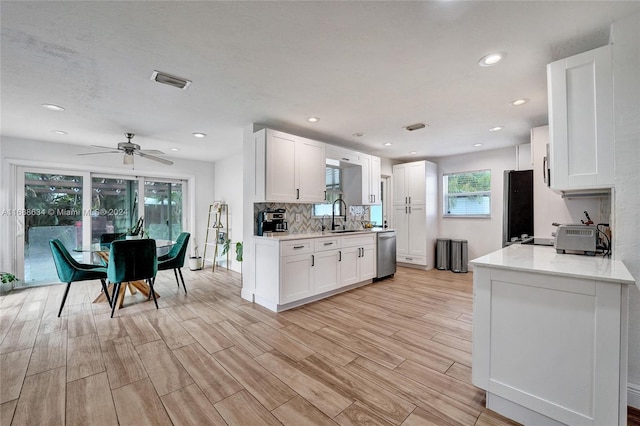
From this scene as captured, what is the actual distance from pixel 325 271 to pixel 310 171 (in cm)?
Answer: 150

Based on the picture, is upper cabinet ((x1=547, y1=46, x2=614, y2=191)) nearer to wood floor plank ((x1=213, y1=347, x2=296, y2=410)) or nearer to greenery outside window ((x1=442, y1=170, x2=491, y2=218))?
wood floor plank ((x1=213, y1=347, x2=296, y2=410))

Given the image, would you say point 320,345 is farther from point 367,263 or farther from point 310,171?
point 310,171

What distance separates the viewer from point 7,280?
4.05 m

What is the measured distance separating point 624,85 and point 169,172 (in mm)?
6690

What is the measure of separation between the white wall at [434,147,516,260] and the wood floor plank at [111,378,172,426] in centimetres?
573

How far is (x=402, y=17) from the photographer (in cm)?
166

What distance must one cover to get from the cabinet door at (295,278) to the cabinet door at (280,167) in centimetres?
86

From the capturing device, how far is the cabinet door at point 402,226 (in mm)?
5957

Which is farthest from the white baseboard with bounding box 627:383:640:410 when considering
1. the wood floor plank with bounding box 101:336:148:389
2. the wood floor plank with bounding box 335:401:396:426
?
the wood floor plank with bounding box 101:336:148:389

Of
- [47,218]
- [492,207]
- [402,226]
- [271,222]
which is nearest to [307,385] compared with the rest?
[271,222]

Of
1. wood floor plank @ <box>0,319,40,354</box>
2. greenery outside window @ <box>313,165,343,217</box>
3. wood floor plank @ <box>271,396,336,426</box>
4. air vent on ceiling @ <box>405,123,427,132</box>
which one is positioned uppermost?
air vent on ceiling @ <box>405,123,427,132</box>

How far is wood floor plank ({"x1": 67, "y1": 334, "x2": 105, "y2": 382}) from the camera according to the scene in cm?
209

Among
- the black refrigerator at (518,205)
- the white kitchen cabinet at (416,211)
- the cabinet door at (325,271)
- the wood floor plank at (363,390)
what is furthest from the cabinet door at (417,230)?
the wood floor plank at (363,390)

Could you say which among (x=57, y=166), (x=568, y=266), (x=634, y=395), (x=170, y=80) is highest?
(x=170, y=80)
